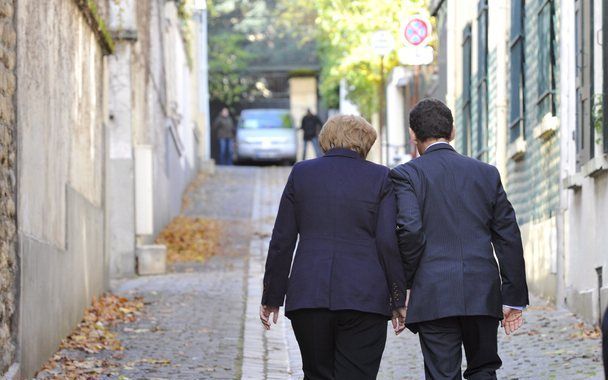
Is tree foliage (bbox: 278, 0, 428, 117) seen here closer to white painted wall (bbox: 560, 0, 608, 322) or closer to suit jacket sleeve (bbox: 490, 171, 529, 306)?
white painted wall (bbox: 560, 0, 608, 322)

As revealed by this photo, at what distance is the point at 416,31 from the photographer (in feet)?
75.4

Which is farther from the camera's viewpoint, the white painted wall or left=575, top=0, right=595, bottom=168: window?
left=575, top=0, right=595, bottom=168: window

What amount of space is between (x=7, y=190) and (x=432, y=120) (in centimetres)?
305

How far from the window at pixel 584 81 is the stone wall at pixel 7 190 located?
5.07m

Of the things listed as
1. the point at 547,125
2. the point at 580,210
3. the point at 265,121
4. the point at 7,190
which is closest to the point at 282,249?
the point at 7,190

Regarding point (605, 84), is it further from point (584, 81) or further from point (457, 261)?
point (457, 261)

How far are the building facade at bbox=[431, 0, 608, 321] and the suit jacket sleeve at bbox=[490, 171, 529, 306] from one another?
4657mm

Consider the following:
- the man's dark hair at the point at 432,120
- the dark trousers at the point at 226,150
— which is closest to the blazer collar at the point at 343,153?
the man's dark hair at the point at 432,120

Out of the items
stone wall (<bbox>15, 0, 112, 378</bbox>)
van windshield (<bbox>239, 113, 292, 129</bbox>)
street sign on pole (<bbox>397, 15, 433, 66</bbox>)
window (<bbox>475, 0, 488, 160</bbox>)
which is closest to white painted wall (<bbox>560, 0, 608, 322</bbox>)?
stone wall (<bbox>15, 0, 112, 378</bbox>)

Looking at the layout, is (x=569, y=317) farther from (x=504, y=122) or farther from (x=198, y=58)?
(x=198, y=58)

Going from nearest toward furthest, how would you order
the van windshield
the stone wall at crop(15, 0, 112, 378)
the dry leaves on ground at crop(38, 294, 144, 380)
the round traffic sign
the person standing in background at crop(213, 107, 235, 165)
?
the stone wall at crop(15, 0, 112, 378), the dry leaves on ground at crop(38, 294, 144, 380), the round traffic sign, the van windshield, the person standing in background at crop(213, 107, 235, 165)

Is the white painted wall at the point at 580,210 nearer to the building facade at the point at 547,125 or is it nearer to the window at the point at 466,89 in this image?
the building facade at the point at 547,125

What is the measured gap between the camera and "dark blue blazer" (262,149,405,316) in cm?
670

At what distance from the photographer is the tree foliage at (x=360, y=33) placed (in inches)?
1216
